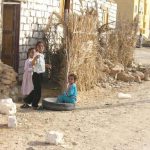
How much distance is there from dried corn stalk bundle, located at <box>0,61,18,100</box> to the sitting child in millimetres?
1166

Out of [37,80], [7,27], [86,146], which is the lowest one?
[86,146]

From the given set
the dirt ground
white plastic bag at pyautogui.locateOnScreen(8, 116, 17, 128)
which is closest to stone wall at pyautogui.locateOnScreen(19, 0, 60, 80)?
the dirt ground

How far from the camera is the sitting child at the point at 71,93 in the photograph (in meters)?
10.1

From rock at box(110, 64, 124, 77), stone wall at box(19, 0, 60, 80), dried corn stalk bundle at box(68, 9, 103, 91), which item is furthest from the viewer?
rock at box(110, 64, 124, 77)

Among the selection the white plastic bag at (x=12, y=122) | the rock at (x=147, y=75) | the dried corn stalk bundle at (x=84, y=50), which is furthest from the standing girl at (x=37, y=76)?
the rock at (x=147, y=75)

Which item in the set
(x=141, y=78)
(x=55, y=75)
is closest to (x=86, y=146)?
(x=55, y=75)

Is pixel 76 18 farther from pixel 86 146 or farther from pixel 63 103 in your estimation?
pixel 86 146

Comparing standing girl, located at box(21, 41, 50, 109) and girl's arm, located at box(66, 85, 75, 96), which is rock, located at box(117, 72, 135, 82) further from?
standing girl, located at box(21, 41, 50, 109)

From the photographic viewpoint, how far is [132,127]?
8.96m

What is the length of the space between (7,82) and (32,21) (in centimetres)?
327

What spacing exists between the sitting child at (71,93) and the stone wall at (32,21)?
9.17ft

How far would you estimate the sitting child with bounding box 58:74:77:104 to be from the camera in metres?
10.1

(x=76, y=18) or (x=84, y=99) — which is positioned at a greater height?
(x=76, y=18)

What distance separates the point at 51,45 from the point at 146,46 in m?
23.2
